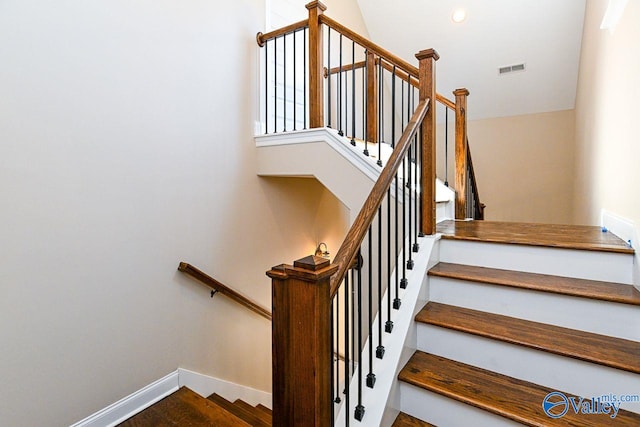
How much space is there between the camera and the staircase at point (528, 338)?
125 cm

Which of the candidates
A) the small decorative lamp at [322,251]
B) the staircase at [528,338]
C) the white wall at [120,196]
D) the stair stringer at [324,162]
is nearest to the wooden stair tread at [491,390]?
the staircase at [528,338]

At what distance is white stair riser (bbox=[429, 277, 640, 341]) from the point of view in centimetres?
140

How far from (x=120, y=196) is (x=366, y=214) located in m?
1.62

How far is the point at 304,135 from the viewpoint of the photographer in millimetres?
2809

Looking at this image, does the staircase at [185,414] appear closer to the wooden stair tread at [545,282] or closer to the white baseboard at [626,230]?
the wooden stair tread at [545,282]

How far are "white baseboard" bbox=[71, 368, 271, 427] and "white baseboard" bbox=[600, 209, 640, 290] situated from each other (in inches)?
108

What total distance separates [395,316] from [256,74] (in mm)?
2483

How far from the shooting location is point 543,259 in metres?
1.74

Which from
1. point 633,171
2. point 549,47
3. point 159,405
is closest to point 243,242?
point 159,405

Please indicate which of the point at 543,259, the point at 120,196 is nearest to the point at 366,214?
the point at 543,259

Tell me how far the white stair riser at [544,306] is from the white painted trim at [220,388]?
189 centimetres

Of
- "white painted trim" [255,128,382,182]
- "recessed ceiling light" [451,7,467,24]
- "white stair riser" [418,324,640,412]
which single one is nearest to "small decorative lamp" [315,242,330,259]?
"white painted trim" [255,128,382,182]

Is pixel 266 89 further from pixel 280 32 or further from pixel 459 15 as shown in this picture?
pixel 459 15
